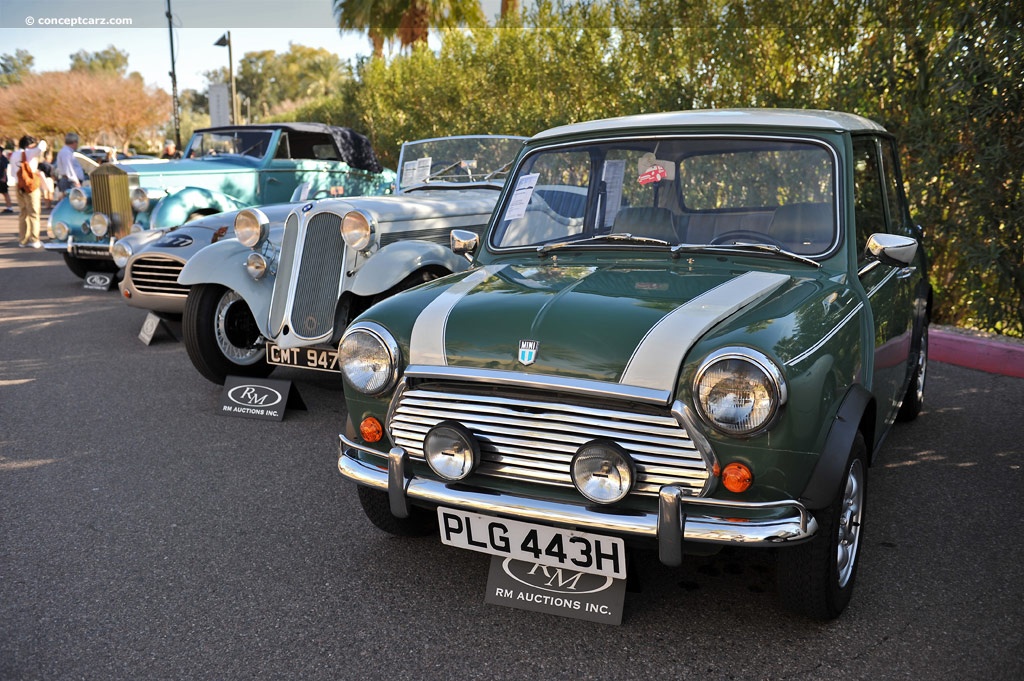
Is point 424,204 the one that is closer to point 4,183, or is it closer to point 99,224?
point 99,224

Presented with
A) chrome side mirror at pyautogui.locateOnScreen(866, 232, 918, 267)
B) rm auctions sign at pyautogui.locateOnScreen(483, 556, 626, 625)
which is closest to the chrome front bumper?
rm auctions sign at pyautogui.locateOnScreen(483, 556, 626, 625)

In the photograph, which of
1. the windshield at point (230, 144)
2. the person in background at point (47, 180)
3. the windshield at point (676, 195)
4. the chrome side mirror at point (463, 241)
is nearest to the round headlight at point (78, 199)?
the windshield at point (230, 144)

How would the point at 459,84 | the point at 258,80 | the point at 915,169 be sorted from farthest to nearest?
the point at 258,80 < the point at 459,84 < the point at 915,169

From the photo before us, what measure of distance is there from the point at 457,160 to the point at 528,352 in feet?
16.8

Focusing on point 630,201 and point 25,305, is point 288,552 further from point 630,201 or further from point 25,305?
point 25,305

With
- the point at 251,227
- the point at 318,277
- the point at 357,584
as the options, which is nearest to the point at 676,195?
the point at 357,584

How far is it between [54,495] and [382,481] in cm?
210

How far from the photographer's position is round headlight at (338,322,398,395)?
3.14 meters

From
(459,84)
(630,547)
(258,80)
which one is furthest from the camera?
(258,80)

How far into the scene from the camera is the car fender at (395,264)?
17.7 ft

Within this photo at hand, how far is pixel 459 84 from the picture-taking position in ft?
63.0

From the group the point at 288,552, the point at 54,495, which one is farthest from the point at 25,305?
the point at 288,552

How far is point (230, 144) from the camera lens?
11.9 meters

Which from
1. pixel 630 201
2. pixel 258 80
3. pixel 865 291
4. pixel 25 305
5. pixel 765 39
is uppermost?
pixel 258 80
